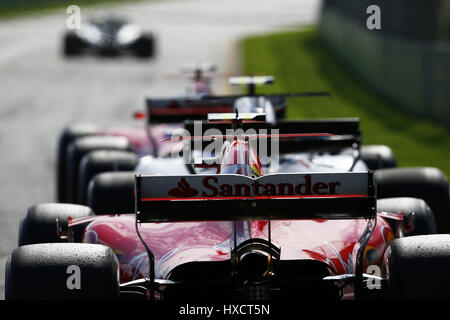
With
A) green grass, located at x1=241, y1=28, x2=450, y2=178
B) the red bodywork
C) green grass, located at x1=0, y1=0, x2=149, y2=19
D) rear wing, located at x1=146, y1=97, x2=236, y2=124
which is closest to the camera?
the red bodywork

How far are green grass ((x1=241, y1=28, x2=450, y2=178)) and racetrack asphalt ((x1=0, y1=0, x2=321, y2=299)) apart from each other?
3.55 ft

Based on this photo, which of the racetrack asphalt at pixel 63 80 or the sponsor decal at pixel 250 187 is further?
the racetrack asphalt at pixel 63 80

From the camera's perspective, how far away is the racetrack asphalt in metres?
14.0

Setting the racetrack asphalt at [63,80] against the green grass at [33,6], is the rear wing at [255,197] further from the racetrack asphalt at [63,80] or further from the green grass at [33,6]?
the green grass at [33,6]

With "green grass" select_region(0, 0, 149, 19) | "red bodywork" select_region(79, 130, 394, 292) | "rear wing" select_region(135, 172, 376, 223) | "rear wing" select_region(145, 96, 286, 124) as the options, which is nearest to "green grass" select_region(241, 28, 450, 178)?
"rear wing" select_region(145, 96, 286, 124)

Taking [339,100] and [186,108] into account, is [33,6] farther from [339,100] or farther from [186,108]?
[186,108]

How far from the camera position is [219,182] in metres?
A: 5.59

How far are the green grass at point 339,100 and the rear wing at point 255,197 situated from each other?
27.0 feet

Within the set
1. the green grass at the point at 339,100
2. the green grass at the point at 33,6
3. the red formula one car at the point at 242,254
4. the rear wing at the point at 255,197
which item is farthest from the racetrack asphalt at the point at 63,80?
the rear wing at the point at 255,197

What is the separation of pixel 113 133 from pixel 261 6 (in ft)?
168

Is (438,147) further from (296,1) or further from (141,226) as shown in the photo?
(296,1)

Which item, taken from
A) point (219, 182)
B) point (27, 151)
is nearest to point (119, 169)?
point (219, 182)

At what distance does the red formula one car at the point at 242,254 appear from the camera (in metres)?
5.36

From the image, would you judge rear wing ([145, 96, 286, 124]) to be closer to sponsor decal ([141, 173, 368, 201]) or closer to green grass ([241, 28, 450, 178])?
sponsor decal ([141, 173, 368, 201])
